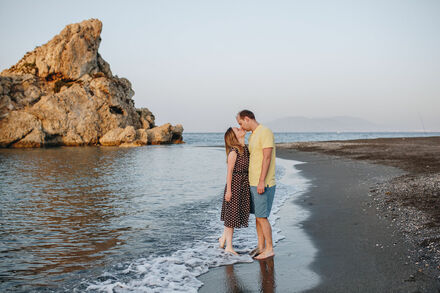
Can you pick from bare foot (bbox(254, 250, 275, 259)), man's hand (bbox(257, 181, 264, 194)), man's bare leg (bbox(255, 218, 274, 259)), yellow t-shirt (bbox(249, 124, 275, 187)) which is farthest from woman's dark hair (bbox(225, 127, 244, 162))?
bare foot (bbox(254, 250, 275, 259))

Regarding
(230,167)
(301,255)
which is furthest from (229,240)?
(230,167)

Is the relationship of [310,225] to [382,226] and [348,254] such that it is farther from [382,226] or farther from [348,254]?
[348,254]

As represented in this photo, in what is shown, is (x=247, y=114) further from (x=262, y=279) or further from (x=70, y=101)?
(x=70, y=101)

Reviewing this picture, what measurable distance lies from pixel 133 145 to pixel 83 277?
54085mm

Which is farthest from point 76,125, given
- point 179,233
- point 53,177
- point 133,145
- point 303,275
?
point 303,275

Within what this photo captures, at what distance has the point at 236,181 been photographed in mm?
5816

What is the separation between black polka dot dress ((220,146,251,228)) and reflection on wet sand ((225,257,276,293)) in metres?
0.80

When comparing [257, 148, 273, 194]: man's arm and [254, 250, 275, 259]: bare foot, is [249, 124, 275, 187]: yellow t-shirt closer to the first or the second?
[257, 148, 273, 194]: man's arm

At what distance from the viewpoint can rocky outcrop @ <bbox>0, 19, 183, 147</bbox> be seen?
5216cm

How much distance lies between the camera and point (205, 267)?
541 centimetres

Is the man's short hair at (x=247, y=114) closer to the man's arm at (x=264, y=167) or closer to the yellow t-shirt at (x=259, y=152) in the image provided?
the yellow t-shirt at (x=259, y=152)

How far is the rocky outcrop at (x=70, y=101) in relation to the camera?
171 feet

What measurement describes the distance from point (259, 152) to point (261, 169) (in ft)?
0.93

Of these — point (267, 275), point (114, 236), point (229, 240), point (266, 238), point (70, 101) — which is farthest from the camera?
point (70, 101)
